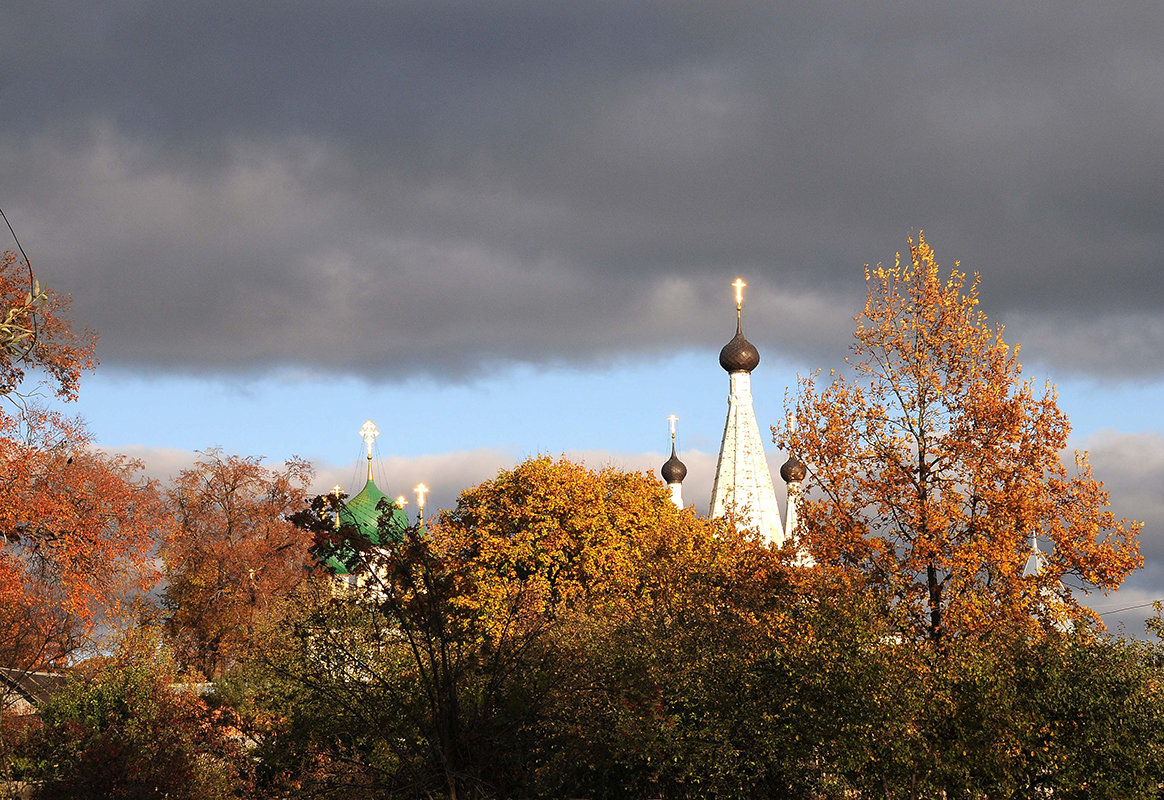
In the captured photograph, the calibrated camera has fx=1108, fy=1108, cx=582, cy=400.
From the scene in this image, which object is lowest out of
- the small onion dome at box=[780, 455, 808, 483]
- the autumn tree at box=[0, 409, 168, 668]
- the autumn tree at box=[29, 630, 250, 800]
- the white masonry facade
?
the autumn tree at box=[29, 630, 250, 800]

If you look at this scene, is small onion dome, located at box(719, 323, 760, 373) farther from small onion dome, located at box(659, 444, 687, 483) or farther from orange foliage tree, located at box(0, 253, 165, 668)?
orange foliage tree, located at box(0, 253, 165, 668)

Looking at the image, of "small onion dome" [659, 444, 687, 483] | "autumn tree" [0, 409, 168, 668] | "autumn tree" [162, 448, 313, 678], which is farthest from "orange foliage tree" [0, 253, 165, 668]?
"small onion dome" [659, 444, 687, 483]

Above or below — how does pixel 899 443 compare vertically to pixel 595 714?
above

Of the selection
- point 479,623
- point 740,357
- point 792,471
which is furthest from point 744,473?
point 479,623

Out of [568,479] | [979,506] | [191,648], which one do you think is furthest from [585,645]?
[191,648]

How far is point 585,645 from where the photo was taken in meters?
22.0

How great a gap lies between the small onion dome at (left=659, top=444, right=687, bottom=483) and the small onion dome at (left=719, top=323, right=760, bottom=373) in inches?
739

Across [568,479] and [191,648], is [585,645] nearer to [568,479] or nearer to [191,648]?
[568,479]

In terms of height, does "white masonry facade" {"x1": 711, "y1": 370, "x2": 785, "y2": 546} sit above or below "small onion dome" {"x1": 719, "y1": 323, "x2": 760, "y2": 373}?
below

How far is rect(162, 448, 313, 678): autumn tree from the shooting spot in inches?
1950

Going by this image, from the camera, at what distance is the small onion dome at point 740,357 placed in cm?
5356

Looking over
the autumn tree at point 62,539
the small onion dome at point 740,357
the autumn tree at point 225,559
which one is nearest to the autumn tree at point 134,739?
the autumn tree at point 62,539

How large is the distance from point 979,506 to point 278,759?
14.7 meters

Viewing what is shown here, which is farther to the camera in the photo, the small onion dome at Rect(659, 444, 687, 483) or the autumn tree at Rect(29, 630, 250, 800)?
the small onion dome at Rect(659, 444, 687, 483)
